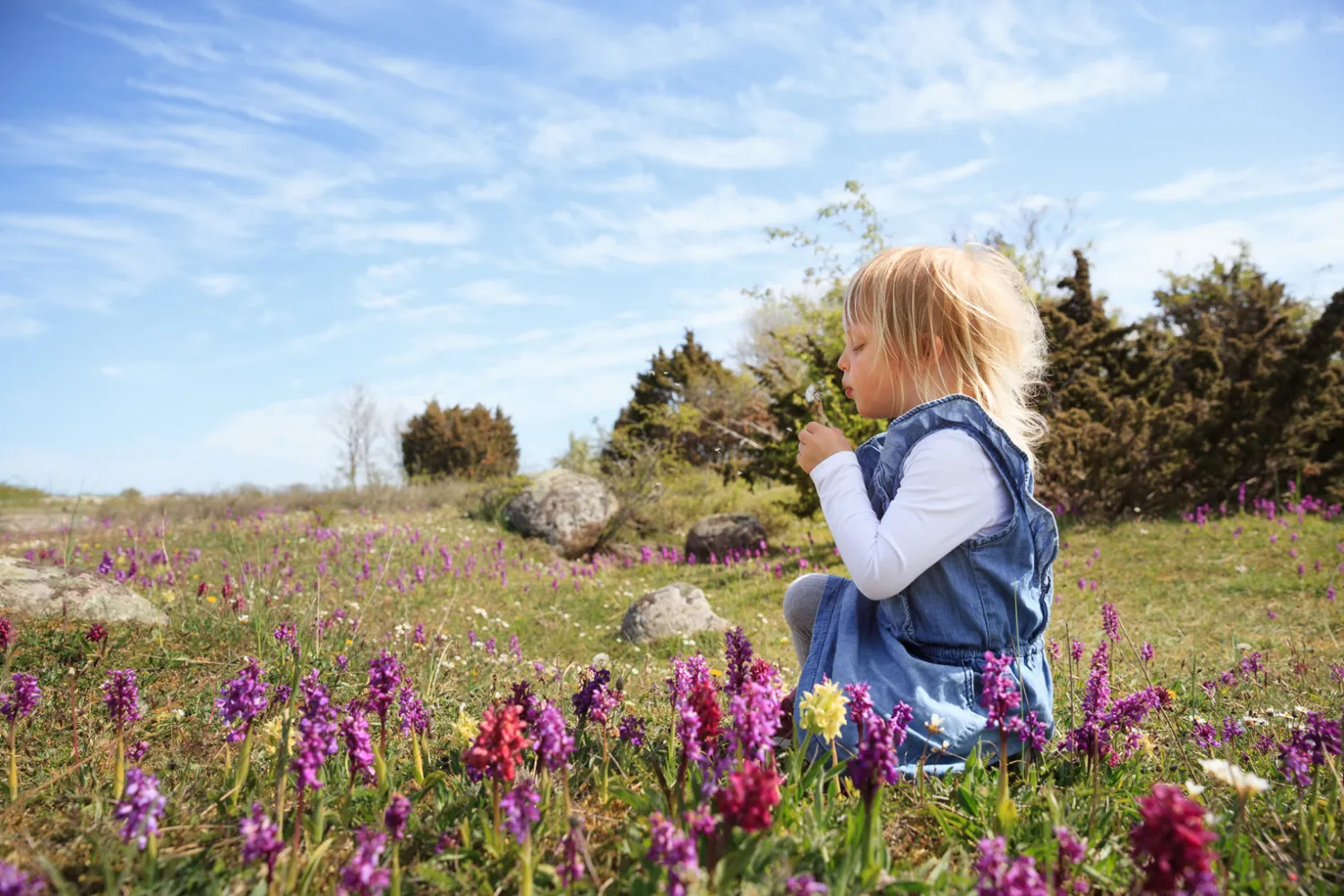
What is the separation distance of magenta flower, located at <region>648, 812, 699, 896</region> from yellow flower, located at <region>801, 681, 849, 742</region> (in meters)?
0.51

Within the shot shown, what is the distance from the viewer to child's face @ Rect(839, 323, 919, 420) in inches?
104

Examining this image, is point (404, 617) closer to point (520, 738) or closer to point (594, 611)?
point (594, 611)

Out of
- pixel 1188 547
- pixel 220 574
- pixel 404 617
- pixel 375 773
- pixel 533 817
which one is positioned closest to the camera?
pixel 533 817

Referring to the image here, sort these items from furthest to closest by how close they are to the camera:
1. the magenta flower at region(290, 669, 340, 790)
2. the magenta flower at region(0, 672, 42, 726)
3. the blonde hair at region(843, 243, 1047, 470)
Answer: the blonde hair at region(843, 243, 1047, 470) → the magenta flower at region(0, 672, 42, 726) → the magenta flower at region(290, 669, 340, 790)

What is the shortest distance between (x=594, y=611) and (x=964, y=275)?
6275 mm

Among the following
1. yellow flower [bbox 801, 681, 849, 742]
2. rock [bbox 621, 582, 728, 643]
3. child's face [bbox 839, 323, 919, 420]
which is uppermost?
child's face [bbox 839, 323, 919, 420]

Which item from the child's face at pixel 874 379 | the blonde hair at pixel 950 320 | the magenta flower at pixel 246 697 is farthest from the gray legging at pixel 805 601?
the magenta flower at pixel 246 697

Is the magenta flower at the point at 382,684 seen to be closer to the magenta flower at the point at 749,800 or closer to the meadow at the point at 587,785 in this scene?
the meadow at the point at 587,785

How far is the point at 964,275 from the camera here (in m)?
2.56

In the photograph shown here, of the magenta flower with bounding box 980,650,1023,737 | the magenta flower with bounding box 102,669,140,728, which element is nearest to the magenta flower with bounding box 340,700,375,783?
the magenta flower with bounding box 102,669,140,728

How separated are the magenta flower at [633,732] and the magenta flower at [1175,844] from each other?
4.65ft

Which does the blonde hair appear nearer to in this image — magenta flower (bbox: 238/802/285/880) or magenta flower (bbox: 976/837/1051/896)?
magenta flower (bbox: 976/837/1051/896)

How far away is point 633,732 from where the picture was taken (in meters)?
2.44

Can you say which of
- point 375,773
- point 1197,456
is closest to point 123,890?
point 375,773
